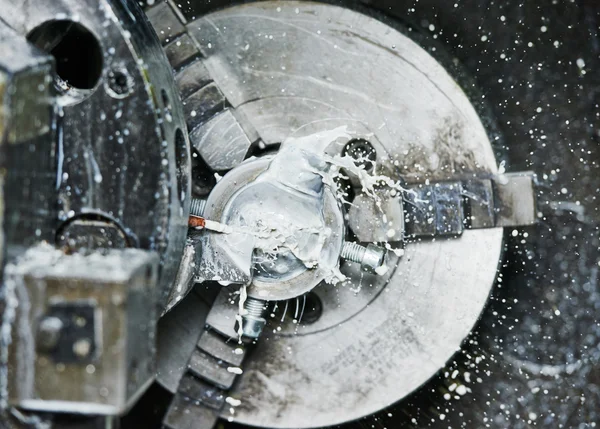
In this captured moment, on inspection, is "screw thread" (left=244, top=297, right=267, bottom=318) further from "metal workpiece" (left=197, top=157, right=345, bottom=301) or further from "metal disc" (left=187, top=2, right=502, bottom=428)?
"metal disc" (left=187, top=2, right=502, bottom=428)

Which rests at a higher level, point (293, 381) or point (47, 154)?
point (47, 154)

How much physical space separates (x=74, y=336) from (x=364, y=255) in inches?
21.8

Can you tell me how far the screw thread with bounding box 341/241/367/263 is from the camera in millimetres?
1172

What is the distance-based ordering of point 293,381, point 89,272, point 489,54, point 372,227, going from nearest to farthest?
point 89,272 < point 372,227 < point 293,381 < point 489,54

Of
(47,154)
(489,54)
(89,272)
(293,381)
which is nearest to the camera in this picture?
(89,272)

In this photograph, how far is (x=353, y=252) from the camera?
1.17 metres

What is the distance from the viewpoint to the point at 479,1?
1.43m

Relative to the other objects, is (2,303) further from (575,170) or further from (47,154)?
(575,170)

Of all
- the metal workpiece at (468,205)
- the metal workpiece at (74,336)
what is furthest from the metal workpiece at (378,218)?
the metal workpiece at (74,336)

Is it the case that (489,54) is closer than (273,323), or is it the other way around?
(273,323)

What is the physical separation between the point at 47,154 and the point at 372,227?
58 centimetres

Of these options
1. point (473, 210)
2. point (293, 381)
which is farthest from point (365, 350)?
point (473, 210)

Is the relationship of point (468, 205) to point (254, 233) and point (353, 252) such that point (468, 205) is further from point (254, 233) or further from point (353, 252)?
point (254, 233)

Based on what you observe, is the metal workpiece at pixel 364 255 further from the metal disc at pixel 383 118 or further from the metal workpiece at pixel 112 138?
the metal workpiece at pixel 112 138
